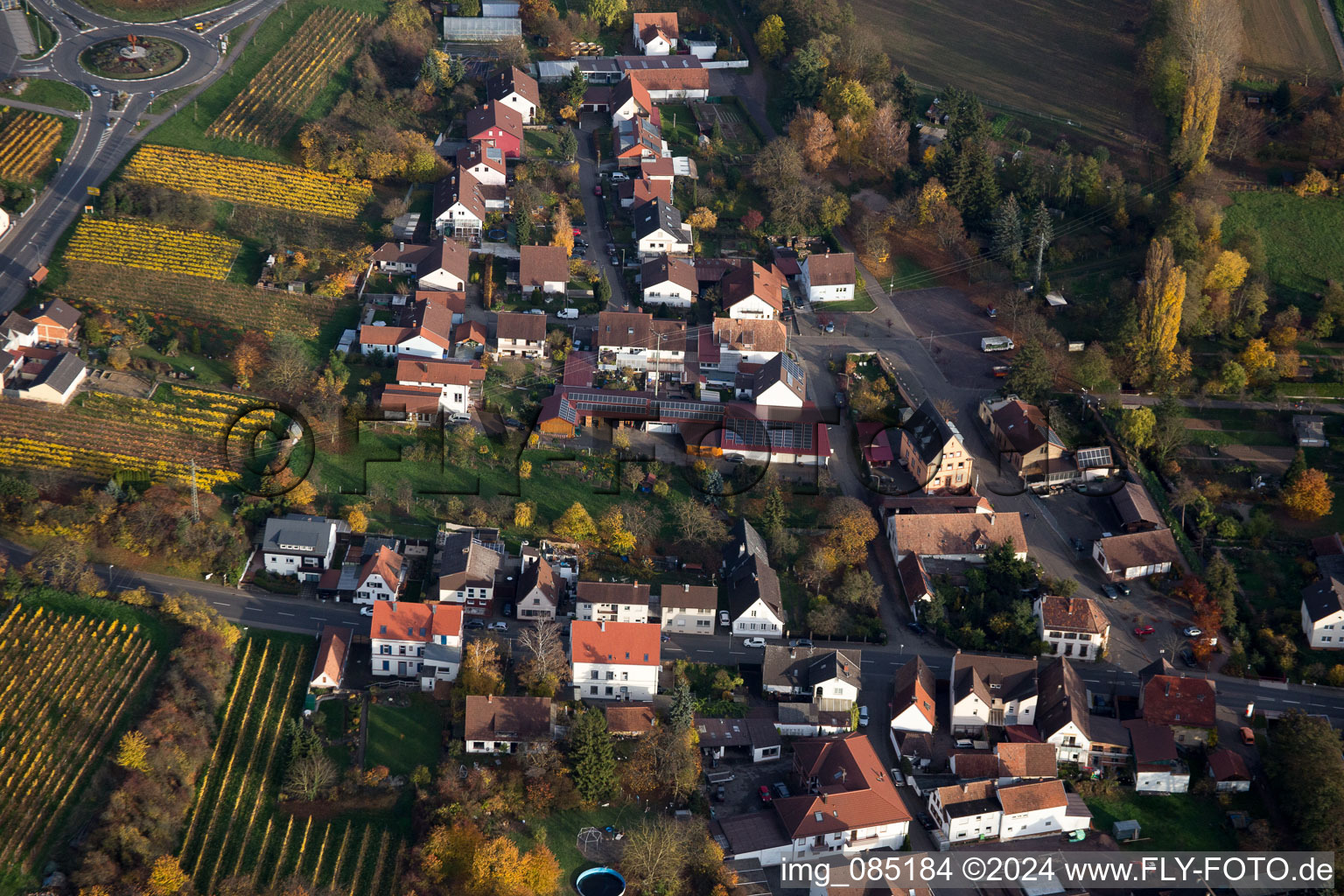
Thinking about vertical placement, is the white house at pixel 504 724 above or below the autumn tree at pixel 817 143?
below

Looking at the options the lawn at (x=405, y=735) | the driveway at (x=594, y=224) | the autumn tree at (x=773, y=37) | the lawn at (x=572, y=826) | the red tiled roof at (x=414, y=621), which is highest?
the autumn tree at (x=773, y=37)

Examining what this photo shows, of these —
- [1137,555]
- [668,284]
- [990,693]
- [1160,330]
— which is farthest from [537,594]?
[1160,330]

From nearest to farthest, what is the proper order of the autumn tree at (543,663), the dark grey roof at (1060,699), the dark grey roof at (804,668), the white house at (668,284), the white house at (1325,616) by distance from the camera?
the dark grey roof at (1060,699), the autumn tree at (543,663), the dark grey roof at (804,668), the white house at (1325,616), the white house at (668,284)

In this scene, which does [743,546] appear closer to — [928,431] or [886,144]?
[928,431]

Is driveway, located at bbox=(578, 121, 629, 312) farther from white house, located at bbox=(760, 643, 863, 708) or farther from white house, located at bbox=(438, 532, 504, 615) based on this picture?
white house, located at bbox=(760, 643, 863, 708)

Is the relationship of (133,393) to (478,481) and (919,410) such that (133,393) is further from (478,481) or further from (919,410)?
(919,410)

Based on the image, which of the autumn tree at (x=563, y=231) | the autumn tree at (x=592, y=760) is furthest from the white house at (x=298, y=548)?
the autumn tree at (x=563, y=231)

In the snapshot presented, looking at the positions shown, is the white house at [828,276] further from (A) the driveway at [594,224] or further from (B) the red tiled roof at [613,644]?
(B) the red tiled roof at [613,644]
